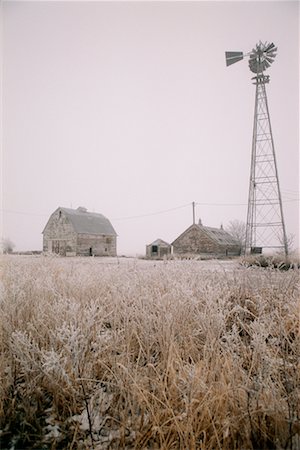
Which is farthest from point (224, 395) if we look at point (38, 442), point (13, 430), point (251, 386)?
point (13, 430)

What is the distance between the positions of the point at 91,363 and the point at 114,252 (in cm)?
3281

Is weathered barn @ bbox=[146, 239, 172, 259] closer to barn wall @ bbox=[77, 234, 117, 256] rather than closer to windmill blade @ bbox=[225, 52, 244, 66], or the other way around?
barn wall @ bbox=[77, 234, 117, 256]

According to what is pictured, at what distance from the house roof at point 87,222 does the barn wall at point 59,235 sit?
0.66m

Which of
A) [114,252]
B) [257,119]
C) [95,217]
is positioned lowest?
[114,252]

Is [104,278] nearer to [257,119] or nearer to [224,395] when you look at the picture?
[224,395]

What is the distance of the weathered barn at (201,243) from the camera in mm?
22250

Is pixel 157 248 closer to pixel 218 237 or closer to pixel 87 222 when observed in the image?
pixel 218 237

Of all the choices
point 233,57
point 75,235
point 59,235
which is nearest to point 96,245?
point 75,235

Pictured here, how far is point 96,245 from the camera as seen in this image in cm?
3081

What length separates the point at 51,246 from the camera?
30000mm

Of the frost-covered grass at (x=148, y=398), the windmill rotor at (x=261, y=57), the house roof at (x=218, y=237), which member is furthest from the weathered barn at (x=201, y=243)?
the frost-covered grass at (x=148, y=398)

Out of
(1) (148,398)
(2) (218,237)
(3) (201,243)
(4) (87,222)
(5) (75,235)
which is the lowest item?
(1) (148,398)

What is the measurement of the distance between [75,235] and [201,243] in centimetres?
1383

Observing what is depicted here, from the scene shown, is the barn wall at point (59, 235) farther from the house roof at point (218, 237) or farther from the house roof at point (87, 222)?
the house roof at point (218, 237)
